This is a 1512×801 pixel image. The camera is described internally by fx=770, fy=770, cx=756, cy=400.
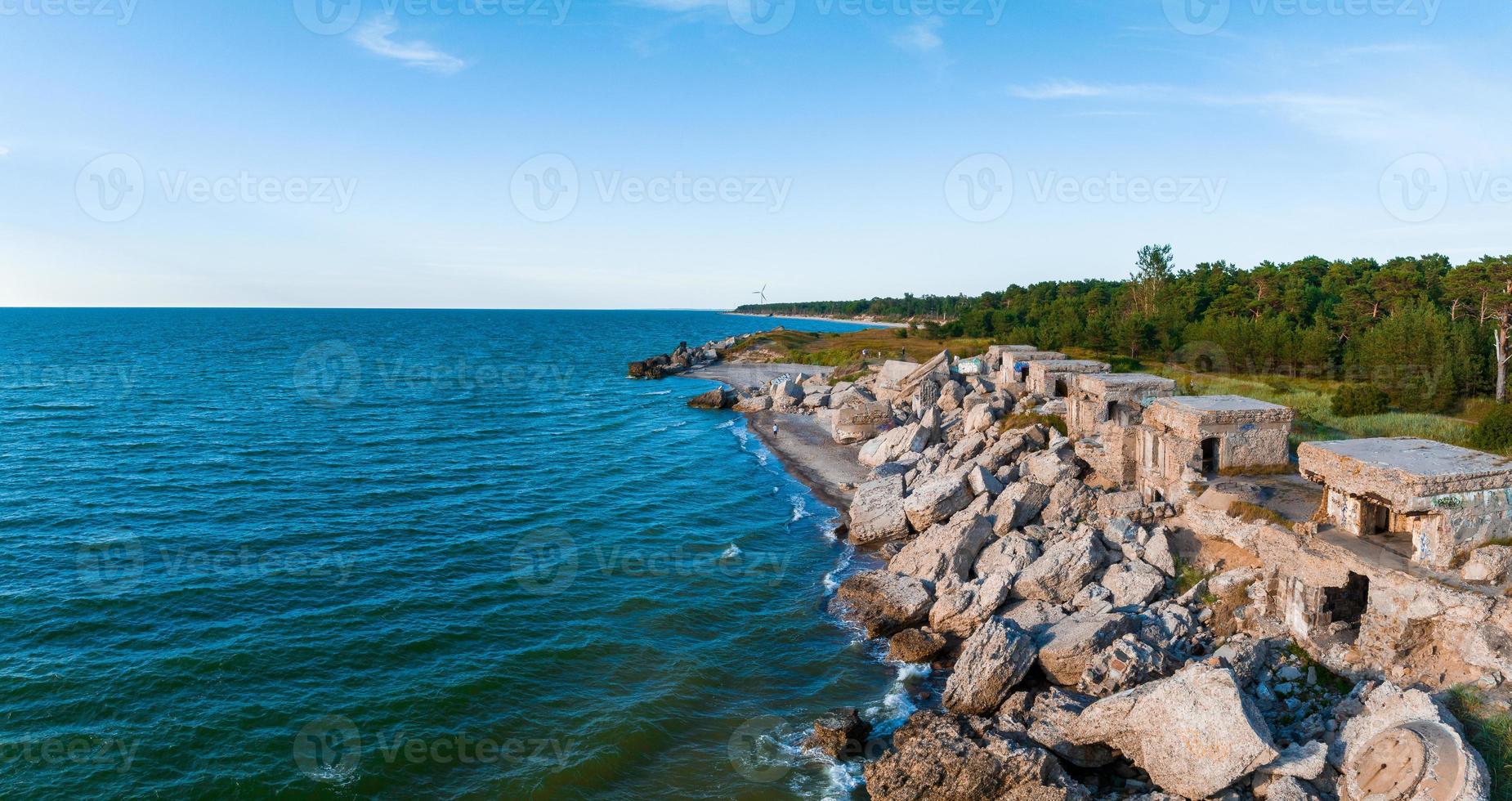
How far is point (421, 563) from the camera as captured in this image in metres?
28.7

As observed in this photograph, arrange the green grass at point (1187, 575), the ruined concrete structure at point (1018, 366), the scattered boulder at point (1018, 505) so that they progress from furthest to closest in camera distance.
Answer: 1. the ruined concrete structure at point (1018, 366)
2. the scattered boulder at point (1018, 505)
3. the green grass at point (1187, 575)

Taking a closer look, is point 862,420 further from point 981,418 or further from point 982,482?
point 982,482

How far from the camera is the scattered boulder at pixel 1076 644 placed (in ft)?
61.7

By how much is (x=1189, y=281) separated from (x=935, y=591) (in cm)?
7127

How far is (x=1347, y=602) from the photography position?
59.8 feet

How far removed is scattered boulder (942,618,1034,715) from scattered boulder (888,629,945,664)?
2835mm

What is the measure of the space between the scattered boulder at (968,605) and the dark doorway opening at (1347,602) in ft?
26.1

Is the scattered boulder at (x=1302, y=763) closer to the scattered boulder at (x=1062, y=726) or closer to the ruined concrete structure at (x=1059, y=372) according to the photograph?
the scattered boulder at (x=1062, y=726)

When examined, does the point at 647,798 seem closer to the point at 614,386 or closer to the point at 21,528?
the point at 21,528

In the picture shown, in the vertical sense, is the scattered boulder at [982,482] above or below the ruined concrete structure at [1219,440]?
below

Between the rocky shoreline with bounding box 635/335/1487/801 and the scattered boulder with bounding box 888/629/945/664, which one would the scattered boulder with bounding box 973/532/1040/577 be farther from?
the scattered boulder with bounding box 888/629/945/664

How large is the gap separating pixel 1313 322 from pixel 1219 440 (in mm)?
49343

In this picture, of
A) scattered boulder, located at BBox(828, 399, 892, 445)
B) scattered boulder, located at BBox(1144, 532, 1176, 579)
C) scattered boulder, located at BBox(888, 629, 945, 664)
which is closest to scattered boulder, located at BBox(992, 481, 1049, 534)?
scattered boulder, located at BBox(1144, 532, 1176, 579)

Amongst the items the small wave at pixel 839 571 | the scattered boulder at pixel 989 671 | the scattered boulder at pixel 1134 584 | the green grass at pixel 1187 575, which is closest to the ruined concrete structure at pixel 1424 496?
the green grass at pixel 1187 575
